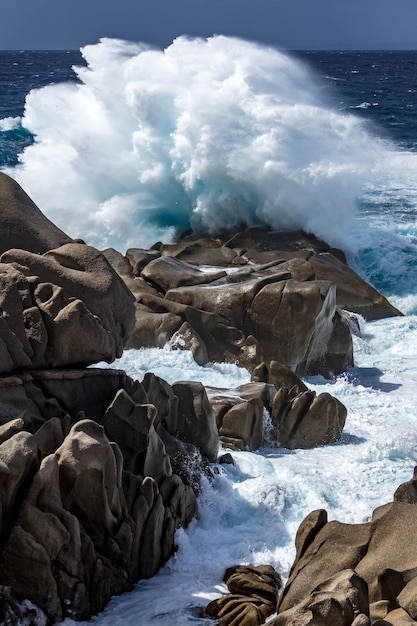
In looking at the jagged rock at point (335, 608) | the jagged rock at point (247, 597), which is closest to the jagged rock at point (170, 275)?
the jagged rock at point (247, 597)

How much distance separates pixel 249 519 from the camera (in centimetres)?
1088

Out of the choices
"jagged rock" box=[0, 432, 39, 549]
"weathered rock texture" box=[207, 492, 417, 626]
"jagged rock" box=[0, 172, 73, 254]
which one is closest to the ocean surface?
"weathered rock texture" box=[207, 492, 417, 626]

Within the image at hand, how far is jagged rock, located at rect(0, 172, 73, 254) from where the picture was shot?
477 inches

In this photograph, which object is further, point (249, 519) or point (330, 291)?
point (330, 291)

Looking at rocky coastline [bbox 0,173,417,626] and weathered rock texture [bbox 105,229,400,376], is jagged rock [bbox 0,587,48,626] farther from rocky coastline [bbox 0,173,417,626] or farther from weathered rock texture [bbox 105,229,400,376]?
weathered rock texture [bbox 105,229,400,376]

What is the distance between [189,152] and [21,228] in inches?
624

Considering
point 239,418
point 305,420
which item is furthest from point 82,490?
point 305,420

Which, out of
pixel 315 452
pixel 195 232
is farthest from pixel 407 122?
pixel 315 452

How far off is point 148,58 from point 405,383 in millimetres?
17185

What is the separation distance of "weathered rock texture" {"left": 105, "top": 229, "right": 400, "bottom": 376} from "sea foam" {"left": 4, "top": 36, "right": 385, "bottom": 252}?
5.74m

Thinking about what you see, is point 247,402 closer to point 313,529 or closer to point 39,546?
point 313,529

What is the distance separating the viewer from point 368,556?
846 cm

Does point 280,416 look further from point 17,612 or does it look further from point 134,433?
point 17,612

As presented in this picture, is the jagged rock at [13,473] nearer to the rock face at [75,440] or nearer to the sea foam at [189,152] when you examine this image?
the rock face at [75,440]
